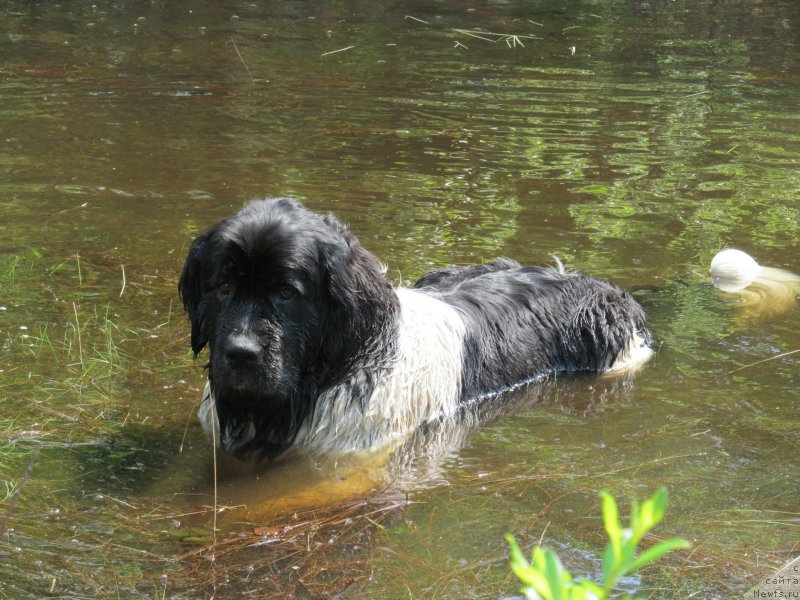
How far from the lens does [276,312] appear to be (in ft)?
16.3

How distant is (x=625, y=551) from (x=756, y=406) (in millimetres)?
4879

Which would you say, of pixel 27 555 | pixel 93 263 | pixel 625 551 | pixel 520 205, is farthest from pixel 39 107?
pixel 625 551

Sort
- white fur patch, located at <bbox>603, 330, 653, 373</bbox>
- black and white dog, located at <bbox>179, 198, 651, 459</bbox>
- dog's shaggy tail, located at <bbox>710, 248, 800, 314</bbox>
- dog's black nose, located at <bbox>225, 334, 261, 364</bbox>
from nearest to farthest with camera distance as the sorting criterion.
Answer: dog's black nose, located at <bbox>225, 334, 261, 364</bbox>
black and white dog, located at <bbox>179, 198, 651, 459</bbox>
white fur patch, located at <bbox>603, 330, 653, 373</bbox>
dog's shaggy tail, located at <bbox>710, 248, 800, 314</bbox>

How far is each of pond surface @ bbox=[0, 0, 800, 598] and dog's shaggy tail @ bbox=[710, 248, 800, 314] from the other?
0.65 ft

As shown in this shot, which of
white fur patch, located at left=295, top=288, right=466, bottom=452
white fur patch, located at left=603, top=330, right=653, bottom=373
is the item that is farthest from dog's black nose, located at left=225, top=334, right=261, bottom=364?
white fur patch, located at left=603, top=330, right=653, bottom=373

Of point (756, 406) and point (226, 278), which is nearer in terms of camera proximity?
point (226, 278)

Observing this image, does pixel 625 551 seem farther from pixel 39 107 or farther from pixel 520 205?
pixel 39 107

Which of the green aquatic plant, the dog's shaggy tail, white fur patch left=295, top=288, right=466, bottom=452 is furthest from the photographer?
the dog's shaggy tail

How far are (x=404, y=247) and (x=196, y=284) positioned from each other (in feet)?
10.6

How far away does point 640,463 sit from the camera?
5.30 meters

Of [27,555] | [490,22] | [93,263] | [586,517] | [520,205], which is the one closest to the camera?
[27,555]

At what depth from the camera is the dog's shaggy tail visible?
24.5 feet

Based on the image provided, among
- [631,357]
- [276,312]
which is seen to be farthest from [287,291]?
[631,357]

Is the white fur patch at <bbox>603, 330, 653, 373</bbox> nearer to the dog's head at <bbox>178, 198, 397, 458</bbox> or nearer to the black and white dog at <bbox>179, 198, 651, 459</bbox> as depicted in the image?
the black and white dog at <bbox>179, 198, 651, 459</bbox>
